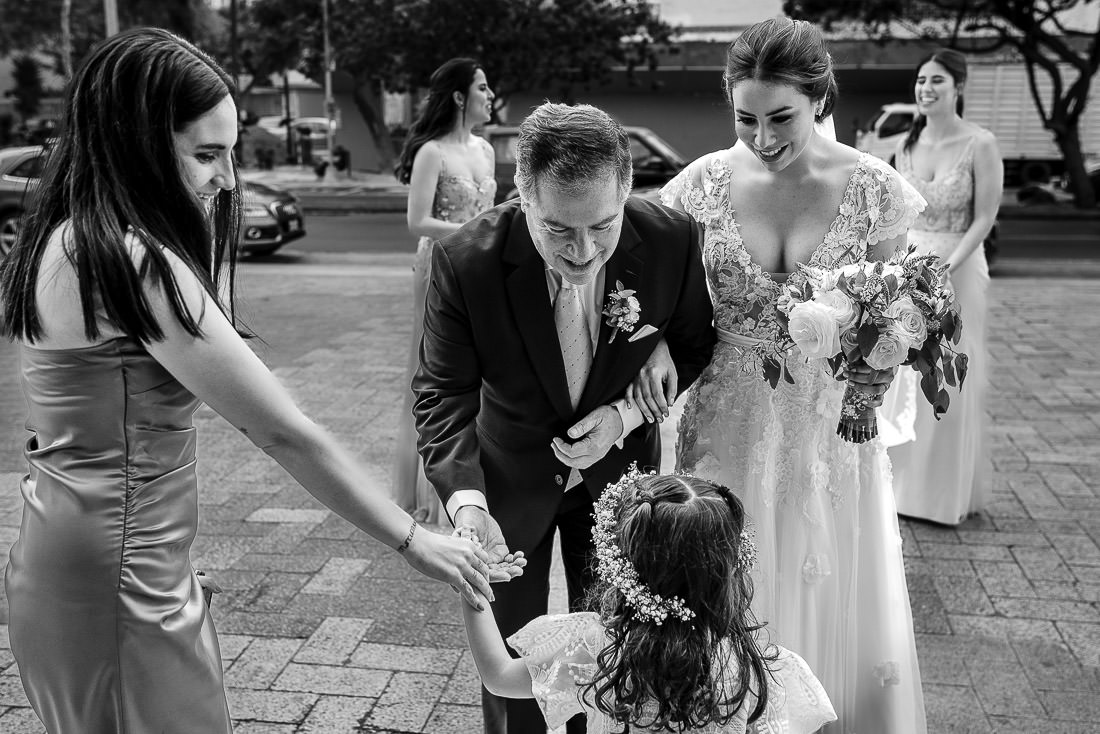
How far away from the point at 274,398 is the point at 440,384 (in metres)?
0.74

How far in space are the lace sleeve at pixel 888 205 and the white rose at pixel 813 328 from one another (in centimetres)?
43

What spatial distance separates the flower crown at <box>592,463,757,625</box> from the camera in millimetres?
1984

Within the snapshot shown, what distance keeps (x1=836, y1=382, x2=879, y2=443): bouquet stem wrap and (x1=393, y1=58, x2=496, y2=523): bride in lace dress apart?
7.98 feet

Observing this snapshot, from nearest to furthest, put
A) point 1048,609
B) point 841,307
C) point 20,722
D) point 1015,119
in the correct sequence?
1. point 841,307
2. point 20,722
3. point 1048,609
4. point 1015,119

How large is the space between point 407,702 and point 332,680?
0.96 feet

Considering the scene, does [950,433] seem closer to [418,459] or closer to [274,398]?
[418,459]

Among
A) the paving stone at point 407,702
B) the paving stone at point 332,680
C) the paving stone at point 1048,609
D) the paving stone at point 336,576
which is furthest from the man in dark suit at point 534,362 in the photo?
the paving stone at point 1048,609

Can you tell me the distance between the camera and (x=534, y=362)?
250 cm

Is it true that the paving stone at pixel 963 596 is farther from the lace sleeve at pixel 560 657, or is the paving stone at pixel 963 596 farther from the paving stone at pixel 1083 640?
the lace sleeve at pixel 560 657

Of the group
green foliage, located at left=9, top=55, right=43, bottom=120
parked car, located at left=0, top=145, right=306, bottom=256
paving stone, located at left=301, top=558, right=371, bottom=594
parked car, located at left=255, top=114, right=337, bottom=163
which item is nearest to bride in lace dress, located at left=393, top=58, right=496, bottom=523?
paving stone, located at left=301, top=558, right=371, bottom=594

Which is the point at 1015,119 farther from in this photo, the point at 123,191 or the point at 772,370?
the point at 123,191

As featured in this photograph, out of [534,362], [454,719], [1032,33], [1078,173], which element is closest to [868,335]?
[534,362]

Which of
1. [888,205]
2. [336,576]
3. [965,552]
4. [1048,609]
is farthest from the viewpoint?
[965,552]

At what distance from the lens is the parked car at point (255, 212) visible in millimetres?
13500
